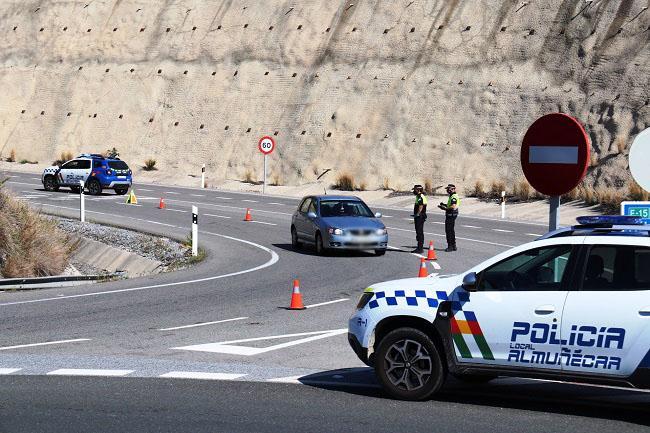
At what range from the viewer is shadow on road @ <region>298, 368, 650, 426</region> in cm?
952

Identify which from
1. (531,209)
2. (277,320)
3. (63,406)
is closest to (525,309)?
(63,406)

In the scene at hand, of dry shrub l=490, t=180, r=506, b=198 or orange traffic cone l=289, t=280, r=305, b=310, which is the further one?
dry shrub l=490, t=180, r=506, b=198

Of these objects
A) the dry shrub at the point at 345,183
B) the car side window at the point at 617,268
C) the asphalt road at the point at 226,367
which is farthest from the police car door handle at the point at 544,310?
the dry shrub at the point at 345,183

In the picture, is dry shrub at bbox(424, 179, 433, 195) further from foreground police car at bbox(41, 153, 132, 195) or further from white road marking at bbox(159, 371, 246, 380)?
white road marking at bbox(159, 371, 246, 380)

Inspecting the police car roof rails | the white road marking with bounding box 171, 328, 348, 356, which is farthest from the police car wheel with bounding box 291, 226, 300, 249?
the police car roof rails

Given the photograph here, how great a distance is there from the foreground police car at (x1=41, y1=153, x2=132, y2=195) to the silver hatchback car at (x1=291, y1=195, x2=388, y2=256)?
19803mm

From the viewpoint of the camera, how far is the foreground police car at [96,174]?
4762 centimetres

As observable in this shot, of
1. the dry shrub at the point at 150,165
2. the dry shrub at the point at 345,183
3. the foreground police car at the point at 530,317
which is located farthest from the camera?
the dry shrub at the point at 150,165

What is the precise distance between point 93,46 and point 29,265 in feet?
164

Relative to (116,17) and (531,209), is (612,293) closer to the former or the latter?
(531,209)

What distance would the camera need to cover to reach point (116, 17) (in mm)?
73250

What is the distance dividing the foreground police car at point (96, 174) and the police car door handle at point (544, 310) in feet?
132

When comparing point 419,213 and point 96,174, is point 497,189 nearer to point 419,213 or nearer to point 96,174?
point 96,174

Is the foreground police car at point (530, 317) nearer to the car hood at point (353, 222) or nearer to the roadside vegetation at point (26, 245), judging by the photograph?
the roadside vegetation at point (26, 245)
